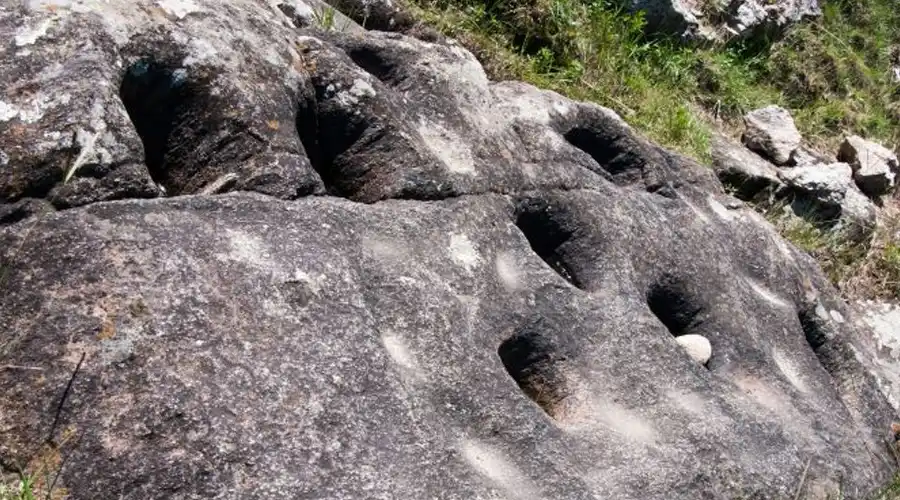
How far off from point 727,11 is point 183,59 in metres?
5.91

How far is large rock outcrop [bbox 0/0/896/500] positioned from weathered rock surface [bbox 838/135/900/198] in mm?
3567

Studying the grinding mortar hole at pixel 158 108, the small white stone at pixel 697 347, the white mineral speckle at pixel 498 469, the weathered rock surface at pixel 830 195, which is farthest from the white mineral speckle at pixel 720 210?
the grinding mortar hole at pixel 158 108

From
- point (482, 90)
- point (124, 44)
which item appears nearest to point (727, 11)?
point (482, 90)

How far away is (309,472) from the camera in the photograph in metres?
2.67

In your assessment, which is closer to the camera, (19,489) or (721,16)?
(19,489)

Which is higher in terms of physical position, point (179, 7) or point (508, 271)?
point (179, 7)

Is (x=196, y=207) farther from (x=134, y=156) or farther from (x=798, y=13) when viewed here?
(x=798, y=13)

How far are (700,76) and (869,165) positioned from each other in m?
1.37

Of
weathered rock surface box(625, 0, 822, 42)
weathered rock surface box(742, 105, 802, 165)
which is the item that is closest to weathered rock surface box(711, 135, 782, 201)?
weathered rock surface box(742, 105, 802, 165)

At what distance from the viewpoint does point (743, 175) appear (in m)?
7.01

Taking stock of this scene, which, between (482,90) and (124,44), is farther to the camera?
(482,90)

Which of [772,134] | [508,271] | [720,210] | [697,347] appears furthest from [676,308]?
[772,134]

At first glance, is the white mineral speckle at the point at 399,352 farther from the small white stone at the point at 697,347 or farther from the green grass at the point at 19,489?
the small white stone at the point at 697,347

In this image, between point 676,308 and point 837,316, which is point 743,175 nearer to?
point 837,316
